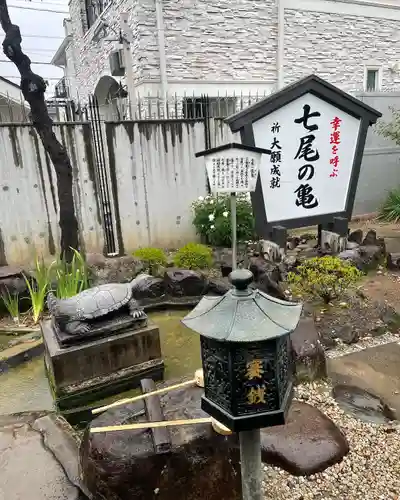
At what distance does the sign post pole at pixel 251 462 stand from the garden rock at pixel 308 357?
1.80 meters

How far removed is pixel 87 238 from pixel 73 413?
461 cm

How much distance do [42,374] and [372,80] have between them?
13.8 m

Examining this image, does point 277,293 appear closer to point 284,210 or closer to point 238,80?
point 284,210

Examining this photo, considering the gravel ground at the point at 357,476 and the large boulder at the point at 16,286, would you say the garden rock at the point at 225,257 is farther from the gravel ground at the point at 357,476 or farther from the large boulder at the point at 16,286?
the gravel ground at the point at 357,476

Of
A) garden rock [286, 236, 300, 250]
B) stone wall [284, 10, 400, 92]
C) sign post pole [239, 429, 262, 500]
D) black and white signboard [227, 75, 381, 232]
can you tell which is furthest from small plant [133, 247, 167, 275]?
stone wall [284, 10, 400, 92]

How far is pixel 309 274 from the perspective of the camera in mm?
5254

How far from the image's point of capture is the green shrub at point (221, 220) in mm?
7789

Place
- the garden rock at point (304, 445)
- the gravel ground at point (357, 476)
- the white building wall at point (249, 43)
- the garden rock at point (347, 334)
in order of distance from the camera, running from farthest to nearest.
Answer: the white building wall at point (249, 43) < the garden rock at point (347, 334) < the garden rock at point (304, 445) < the gravel ground at point (357, 476)

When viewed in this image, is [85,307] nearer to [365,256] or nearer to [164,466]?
[164,466]

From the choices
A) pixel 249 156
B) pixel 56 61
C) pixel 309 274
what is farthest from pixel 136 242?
pixel 56 61

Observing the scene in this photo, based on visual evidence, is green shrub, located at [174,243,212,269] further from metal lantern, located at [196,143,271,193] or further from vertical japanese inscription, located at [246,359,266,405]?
vertical japanese inscription, located at [246,359,266,405]

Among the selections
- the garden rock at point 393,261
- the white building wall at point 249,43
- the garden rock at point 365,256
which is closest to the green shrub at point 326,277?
the garden rock at point 365,256

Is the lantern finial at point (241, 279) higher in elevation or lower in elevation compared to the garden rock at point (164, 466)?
higher

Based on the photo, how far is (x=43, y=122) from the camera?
623cm
